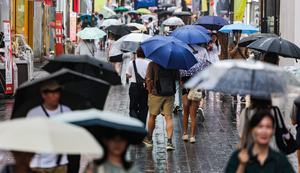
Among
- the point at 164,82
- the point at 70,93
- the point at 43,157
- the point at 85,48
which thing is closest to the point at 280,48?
the point at 164,82

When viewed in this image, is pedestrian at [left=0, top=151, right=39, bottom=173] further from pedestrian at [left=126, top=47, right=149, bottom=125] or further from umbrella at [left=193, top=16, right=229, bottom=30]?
umbrella at [left=193, top=16, right=229, bottom=30]

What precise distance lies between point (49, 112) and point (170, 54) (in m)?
3.45

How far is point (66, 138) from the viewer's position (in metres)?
2.71

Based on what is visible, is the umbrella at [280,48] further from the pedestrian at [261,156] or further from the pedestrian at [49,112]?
the pedestrian at [49,112]

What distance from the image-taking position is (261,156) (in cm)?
339

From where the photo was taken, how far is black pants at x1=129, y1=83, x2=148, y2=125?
8.28m

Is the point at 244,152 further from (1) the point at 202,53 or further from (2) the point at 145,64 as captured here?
(1) the point at 202,53

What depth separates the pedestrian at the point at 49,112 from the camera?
400cm

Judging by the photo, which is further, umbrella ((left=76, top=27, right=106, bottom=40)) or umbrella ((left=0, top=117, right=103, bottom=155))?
umbrella ((left=76, top=27, right=106, bottom=40))

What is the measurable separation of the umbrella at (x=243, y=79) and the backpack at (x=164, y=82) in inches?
130

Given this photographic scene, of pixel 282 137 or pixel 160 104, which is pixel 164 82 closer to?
pixel 160 104

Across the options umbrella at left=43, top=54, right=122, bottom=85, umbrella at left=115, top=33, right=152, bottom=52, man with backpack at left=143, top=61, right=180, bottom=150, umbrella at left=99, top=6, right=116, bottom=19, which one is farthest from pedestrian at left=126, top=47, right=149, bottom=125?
umbrella at left=99, top=6, right=116, bottom=19

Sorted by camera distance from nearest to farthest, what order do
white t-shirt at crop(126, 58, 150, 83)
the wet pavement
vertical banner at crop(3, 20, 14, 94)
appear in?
the wet pavement
white t-shirt at crop(126, 58, 150, 83)
vertical banner at crop(3, 20, 14, 94)

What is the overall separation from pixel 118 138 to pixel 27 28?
19.6 metres
